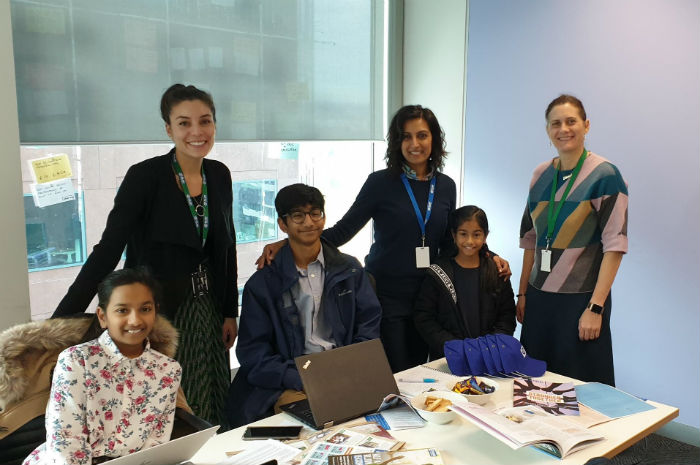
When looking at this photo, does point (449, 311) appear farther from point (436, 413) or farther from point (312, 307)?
point (436, 413)

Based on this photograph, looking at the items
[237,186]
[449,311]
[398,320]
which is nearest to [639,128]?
[449,311]

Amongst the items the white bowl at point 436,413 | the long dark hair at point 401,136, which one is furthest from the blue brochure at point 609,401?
the long dark hair at point 401,136

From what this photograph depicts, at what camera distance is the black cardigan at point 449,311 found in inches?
105

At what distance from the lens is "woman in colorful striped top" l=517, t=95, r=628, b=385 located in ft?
8.32

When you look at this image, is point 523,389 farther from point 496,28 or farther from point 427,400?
point 496,28

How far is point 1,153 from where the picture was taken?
2379 mm

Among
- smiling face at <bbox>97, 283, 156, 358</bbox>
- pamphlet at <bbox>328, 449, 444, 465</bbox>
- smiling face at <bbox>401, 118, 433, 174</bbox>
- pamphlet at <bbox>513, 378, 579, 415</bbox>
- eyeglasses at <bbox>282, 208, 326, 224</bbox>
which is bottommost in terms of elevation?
pamphlet at <bbox>328, 449, 444, 465</bbox>

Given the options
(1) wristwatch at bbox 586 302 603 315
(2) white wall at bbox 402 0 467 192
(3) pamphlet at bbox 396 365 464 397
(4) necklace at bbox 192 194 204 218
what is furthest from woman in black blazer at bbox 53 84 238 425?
(2) white wall at bbox 402 0 467 192

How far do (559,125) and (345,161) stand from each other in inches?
72.3

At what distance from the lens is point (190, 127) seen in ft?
7.61

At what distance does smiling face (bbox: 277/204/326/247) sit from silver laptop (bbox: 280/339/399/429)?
0.58 metres

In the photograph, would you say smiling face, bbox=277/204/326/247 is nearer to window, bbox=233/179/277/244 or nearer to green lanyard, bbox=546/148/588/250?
green lanyard, bbox=546/148/588/250

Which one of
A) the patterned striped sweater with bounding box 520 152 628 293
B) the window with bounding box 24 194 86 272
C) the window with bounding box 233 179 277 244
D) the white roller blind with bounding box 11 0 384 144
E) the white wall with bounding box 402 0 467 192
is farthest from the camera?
the white wall with bounding box 402 0 467 192

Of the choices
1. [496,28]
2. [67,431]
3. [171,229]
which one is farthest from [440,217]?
[67,431]
